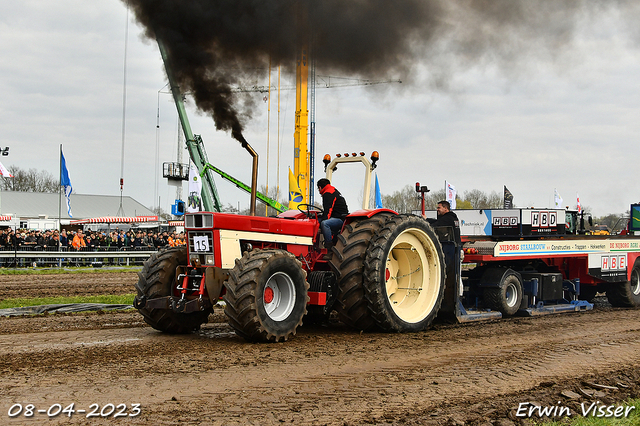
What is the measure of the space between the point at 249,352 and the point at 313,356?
695 mm

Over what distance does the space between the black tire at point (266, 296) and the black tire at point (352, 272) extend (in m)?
0.65

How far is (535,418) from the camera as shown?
434cm

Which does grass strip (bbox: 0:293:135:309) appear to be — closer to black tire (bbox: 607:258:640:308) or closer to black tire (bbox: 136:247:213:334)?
black tire (bbox: 136:247:213:334)

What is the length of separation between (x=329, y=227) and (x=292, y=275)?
4.30 ft

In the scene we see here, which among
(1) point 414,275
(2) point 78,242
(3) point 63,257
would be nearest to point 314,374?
(1) point 414,275

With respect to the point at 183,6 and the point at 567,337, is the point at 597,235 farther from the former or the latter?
the point at 183,6

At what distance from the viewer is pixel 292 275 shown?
7.22 m

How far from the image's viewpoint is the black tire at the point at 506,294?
33.3 ft

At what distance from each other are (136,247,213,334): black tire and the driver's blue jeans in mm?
1897

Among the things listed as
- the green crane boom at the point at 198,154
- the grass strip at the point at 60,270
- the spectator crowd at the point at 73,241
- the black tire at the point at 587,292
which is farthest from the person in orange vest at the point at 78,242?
the black tire at the point at 587,292

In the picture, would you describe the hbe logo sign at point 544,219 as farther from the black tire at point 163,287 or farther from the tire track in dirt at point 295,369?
the black tire at point 163,287

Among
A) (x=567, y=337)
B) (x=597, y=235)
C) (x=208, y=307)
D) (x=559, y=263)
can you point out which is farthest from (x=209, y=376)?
(x=597, y=235)

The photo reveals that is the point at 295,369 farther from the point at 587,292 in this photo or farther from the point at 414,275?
the point at 587,292

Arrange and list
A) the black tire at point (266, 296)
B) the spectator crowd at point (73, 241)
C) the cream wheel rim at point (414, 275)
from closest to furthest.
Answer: the black tire at point (266, 296) < the cream wheel rim at point (414, 275) < the spectator crowd at point (73, 241)
